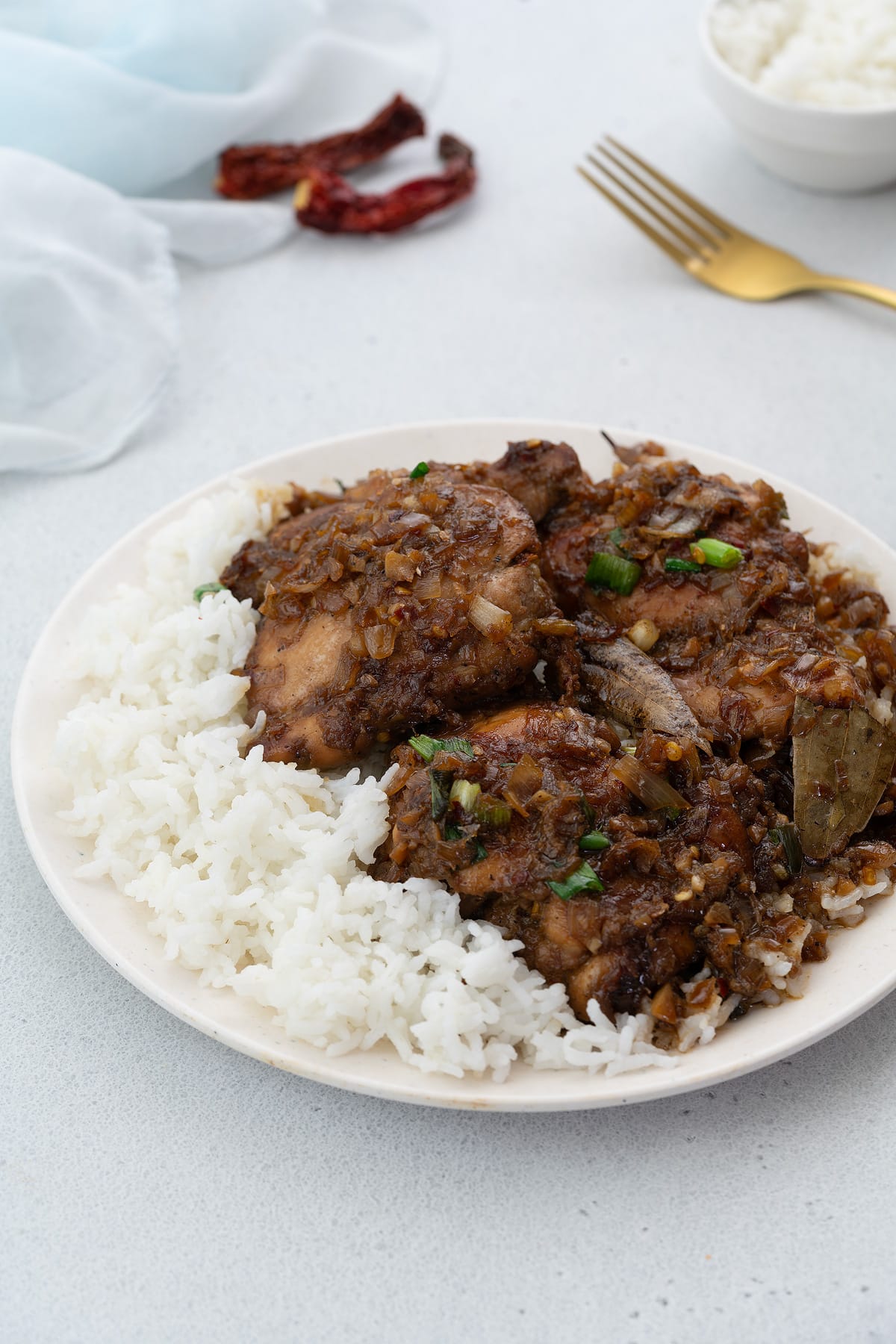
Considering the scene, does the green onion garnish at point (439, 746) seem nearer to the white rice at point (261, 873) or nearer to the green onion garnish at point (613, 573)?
the white rice at point (261, 873)

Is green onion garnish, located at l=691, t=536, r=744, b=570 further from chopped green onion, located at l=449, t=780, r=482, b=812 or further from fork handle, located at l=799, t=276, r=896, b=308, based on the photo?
fork handle, located at l=799, t=276, r=896, b=308

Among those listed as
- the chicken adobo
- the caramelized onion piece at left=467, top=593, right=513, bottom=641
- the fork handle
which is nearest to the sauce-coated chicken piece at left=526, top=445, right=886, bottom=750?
the chicken adobo

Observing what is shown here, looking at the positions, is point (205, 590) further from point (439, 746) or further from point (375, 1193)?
point (375, 1193)

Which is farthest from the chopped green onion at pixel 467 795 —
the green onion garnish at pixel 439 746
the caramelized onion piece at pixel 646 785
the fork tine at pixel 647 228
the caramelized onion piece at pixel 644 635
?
the fork tine at pixel 647 228

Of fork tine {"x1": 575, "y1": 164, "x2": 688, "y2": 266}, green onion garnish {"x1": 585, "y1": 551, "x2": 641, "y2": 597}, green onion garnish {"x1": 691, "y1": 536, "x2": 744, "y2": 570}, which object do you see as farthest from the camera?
fork tine {"x1": 575, "y1": 164, "x2": 688, "y2": 266}

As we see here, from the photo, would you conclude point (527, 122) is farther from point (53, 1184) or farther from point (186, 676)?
point (53, 1184)

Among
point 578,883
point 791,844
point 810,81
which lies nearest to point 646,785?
point 578,883
